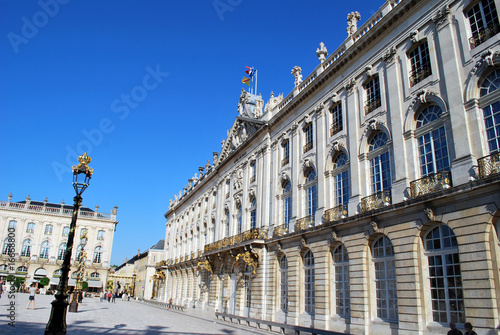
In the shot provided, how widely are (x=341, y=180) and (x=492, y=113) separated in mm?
7921

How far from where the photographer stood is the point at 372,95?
18.6 meters

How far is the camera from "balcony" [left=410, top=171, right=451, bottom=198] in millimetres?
13586

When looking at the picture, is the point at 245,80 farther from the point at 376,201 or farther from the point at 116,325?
the point at 116,325

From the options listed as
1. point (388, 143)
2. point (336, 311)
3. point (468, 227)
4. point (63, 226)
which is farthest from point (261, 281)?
point (63, 226)

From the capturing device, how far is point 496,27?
43.2 ft

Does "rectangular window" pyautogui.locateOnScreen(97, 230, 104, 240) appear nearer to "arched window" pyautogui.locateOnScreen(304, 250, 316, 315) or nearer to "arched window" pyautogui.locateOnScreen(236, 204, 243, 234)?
"arched window" pyautogui.locateOnScreen(236, 204, 243, 234)

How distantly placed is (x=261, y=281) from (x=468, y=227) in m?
14.5

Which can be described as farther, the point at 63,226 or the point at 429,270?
the point at 63,226

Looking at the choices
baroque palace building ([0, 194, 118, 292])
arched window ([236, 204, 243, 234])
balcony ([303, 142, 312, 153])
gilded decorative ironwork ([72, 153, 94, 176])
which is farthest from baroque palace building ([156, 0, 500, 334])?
baroque palace building ([0, 194, 118, 292])

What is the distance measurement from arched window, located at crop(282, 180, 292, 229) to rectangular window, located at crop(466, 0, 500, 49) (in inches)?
518

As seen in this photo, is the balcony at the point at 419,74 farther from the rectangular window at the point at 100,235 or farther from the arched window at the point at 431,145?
the rectangular window at the point at 100,235

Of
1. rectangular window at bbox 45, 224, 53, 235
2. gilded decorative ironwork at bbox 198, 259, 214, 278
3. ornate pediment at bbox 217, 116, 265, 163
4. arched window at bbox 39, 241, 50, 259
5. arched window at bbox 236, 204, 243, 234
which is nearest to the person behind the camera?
ornate pediment at bbox 217, 116, 265, 163

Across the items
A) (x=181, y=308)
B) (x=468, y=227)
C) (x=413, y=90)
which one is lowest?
(x=181, y=308)

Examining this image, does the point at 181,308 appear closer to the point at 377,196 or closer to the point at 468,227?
the point at 377,196
